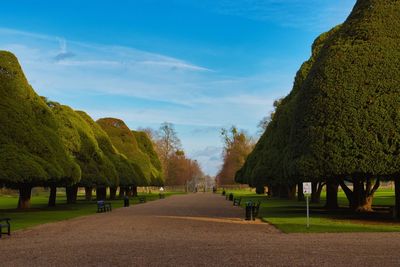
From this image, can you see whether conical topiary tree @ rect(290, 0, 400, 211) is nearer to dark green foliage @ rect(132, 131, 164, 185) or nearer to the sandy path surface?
the sandy path surface

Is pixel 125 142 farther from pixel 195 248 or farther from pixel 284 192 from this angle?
pixel 195 248

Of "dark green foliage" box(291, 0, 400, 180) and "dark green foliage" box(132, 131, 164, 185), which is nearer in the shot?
"dark green foliage" box(291, 0, 400, 180)

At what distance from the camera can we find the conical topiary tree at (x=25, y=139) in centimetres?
3012

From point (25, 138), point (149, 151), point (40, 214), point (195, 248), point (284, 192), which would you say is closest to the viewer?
point (195, 248)

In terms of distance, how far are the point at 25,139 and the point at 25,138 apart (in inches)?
2.5

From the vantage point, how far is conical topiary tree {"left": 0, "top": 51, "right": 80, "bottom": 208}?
30.1 m

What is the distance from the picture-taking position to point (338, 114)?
2498cm

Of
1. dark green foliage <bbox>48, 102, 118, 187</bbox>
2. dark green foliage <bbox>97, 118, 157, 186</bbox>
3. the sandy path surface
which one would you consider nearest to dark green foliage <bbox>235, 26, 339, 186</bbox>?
dark green foliage <bbox>48, 102, 118, 187</bbox>

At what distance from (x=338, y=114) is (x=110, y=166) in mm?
31649

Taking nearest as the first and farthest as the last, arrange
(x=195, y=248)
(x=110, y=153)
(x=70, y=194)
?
(x=195, y=248), (x=70, y=194), (x=110, y=153)

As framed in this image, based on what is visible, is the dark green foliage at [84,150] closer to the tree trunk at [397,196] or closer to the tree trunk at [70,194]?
the tree trunk at [70,194]

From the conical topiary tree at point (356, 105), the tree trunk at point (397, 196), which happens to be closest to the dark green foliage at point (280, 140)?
the conical topiary tree at point (356, 105)

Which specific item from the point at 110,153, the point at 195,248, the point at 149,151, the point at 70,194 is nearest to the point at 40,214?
the point at 70,194

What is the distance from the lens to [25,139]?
32312 millimetres
